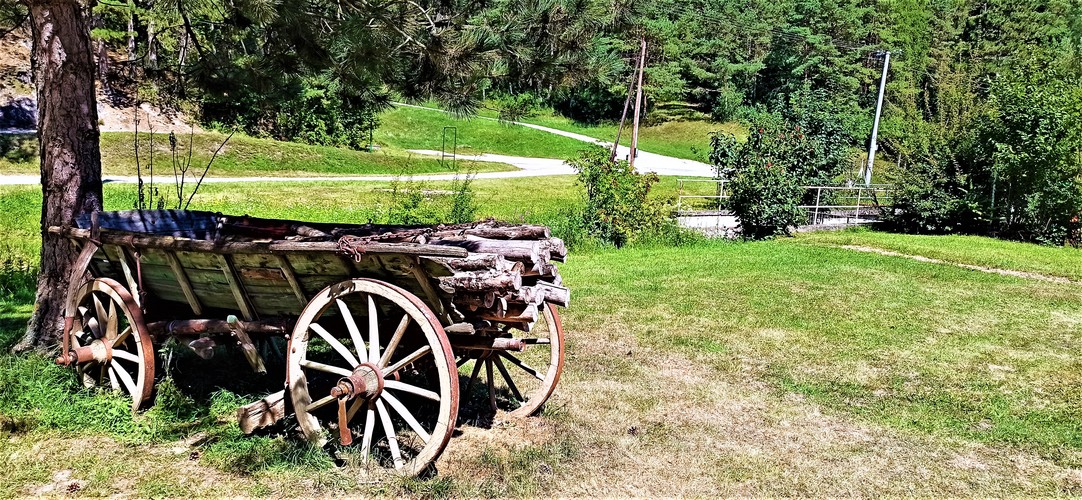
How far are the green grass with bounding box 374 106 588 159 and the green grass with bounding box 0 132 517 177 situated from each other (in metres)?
8.27

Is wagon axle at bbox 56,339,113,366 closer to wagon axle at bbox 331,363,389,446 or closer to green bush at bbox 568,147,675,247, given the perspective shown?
wagon axle at bbox 331,363,389,446

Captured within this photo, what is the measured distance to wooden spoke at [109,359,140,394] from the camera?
521 cm

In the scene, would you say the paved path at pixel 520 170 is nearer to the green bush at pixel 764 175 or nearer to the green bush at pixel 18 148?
the green bush at pixel 18 148

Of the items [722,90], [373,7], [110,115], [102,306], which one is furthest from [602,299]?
[722,90]

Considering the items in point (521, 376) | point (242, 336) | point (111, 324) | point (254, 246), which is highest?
point (254, 246)

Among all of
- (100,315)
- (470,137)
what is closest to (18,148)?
(100,315)

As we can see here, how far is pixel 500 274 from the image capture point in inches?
155

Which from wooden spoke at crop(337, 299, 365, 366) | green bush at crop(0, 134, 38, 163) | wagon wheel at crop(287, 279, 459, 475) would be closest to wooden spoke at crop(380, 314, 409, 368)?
wagon wheel at crop(287, 279, 459, 475)

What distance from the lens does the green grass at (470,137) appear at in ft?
129

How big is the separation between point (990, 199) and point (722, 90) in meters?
38.8

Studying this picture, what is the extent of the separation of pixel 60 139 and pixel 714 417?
502 centimetres

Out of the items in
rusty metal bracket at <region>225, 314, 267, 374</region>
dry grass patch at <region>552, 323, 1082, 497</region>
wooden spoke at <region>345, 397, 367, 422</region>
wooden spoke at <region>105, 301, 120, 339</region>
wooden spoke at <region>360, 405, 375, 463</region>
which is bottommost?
dry grass patch at <region>552, 323, 1082, 497</region>

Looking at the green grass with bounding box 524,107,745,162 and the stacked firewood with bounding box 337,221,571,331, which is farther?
the green grass with bounding box 524,107,745,162

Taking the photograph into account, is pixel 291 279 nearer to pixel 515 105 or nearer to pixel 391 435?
pixel 391 435
